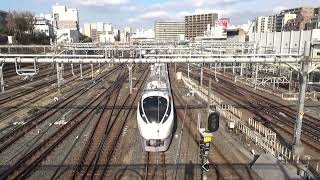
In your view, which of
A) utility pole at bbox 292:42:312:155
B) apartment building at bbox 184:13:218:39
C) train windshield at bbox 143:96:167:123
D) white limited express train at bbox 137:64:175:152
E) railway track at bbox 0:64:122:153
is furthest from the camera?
apartment building at bbox 184:13:218:39

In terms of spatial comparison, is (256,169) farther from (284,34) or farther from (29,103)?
(284,34)

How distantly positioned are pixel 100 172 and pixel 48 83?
122 feet

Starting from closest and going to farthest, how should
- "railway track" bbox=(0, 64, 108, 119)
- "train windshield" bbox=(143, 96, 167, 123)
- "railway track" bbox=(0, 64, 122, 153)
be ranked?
1. "train windshield" bbox=(143, 96, 167, 123)
2. "railway track" bbox=(0, 64, 122, 153)
3. "railway track" bbox=(0, 64, 108, 119)

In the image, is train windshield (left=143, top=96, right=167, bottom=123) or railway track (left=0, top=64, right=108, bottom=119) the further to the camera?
railway track (left=0, top=64, right=108, bottom=119)

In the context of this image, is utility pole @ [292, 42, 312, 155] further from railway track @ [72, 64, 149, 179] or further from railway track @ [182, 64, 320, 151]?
railway track @ [72, 64, 149, 179]

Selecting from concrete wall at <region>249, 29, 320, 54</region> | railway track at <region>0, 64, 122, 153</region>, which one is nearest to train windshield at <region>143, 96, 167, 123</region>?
railway track at <region>0, 64, 122, 153</region>

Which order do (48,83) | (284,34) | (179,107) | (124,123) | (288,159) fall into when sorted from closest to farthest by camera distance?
(288,159), (124,123), (179,107), (48,83), (284,34)

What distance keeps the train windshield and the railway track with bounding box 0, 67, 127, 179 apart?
19.9 ft

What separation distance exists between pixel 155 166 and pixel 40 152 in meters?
6.87

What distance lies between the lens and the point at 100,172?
50.9 ft

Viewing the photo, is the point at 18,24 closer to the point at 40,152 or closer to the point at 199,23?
the point at 40,152

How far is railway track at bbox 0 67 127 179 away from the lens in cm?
1523

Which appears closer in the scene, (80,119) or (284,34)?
(80,119)

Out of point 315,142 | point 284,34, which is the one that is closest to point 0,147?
point 315,142
